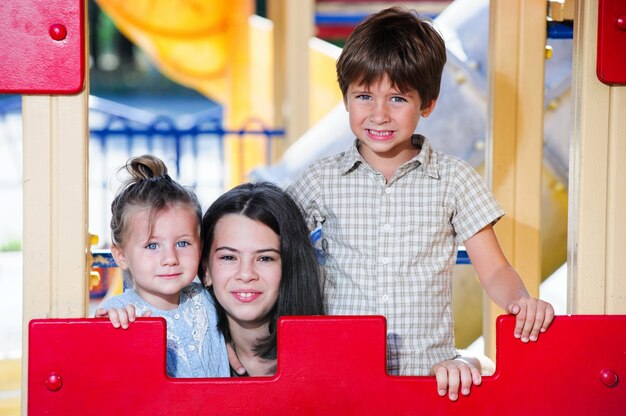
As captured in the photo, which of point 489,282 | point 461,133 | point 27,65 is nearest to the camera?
point 27,65

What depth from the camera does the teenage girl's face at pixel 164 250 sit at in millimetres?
1385

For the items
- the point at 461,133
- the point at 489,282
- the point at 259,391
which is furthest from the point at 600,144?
the point at 461,133

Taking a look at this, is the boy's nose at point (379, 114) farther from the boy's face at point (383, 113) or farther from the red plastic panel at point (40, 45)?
the red plastic panel at point (40, 45)

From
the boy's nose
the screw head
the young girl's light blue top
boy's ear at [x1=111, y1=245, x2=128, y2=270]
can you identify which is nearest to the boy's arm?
the boy's nose

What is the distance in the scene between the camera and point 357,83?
1.43 m

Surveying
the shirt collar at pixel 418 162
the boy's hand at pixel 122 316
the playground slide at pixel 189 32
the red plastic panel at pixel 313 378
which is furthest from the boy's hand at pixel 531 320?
the playground slide at pixel 189 32

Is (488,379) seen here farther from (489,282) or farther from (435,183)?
(435,183)

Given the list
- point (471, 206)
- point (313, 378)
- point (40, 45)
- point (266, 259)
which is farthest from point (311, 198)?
point (40, 45)

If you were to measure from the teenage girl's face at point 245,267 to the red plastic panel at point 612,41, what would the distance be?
22.5 inches

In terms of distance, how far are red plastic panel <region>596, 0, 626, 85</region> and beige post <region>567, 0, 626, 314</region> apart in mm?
16

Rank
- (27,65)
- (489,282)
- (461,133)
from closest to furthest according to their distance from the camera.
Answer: (27,65)
(489,282)
(461,133)

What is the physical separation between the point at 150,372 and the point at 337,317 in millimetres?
242

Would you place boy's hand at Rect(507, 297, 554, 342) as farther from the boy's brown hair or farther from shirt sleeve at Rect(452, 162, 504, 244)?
the boy's brown hair

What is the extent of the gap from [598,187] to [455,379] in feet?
1.06
